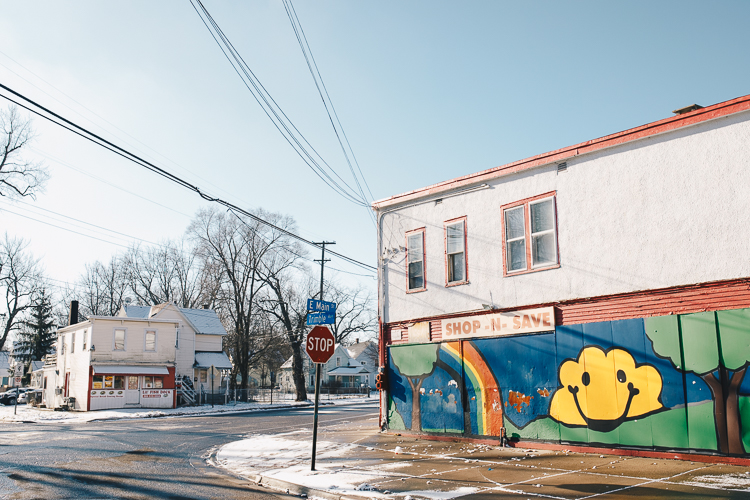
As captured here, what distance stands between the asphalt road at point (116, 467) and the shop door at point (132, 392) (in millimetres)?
18422

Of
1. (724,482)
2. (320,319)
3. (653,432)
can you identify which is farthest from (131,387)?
(724,482)

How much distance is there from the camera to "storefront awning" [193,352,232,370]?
44281mm

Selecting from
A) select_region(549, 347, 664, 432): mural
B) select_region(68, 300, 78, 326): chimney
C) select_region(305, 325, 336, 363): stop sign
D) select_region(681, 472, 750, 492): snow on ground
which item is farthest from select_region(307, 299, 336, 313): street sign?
select_region(68, 300, 78, 326): chimney

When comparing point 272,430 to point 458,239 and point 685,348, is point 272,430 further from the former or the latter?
point 685,348

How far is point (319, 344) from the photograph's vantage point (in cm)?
1180

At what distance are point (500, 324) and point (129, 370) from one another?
3124cm

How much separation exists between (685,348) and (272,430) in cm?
1438

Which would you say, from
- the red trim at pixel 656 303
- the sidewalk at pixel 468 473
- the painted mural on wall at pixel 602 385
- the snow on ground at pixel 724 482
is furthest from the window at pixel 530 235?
the snow on ground at pixel 724 482

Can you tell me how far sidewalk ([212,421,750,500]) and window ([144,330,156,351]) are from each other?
27671 millimetres

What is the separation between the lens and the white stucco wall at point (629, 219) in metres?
11.2

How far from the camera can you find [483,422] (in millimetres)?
14758

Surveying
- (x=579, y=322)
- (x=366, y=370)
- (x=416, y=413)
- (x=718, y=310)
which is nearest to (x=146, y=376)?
(x=416, y=413)

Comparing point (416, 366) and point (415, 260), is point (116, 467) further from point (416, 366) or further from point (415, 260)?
point (415, 260)

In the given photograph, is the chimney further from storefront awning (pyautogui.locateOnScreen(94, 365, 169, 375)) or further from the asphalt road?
the asphalt road
